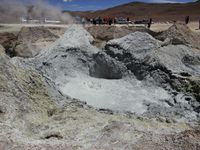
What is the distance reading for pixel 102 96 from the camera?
10234mm

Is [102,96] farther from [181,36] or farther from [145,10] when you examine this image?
[145,10]

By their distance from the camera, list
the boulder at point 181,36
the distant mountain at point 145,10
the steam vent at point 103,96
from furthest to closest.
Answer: the distant mountain at point 145,10
the boulder at point 181,36
the steam vent at point 103,96

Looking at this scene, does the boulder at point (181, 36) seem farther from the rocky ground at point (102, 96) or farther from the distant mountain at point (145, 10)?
the distant mountain at point (145, 10)

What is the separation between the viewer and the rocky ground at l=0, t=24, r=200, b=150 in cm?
750

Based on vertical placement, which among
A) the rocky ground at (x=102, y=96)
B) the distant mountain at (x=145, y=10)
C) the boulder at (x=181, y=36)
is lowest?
the distant mountain at (x=145, y=10)

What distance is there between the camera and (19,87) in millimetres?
9086

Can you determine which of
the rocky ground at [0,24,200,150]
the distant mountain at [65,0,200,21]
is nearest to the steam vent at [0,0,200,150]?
the rocky ground at [0,24,200,150]

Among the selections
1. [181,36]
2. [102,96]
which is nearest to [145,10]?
[181,36]

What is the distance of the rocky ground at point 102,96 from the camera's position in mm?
7496

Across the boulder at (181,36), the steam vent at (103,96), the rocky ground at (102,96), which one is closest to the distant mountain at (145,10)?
the boulder at (181,36)

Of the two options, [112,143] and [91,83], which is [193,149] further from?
[91,83]

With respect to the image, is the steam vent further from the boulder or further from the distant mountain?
the distant mountain

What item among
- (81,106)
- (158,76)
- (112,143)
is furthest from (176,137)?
(158,76)

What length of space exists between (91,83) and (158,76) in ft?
5.73
